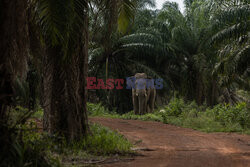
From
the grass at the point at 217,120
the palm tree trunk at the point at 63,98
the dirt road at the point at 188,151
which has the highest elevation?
the palm tree trunk at the point at 63,98

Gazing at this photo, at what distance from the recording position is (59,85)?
675cm

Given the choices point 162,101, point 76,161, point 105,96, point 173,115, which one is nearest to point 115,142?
point 76,161

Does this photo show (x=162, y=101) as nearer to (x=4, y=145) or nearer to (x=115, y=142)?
(x=115, y=142)

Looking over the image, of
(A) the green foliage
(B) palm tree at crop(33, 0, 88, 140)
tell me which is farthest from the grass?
(B) palm tree at crop(33, 0, 88, 140)

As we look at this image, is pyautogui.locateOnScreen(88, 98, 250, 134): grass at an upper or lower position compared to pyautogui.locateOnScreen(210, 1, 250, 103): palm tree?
lower

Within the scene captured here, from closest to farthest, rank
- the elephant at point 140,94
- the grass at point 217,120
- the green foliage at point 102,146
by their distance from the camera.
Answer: the green foliage at point 102,146 → the grass at point 217,120 → the elephant at point 140,94

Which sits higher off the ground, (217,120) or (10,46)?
(10,46)

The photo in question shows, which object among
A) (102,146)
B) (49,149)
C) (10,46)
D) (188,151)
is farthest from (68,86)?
(188,151)

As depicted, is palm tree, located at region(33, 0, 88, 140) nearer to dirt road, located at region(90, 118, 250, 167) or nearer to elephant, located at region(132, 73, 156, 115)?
dirt road, located at region(90, 118, 250, 167)

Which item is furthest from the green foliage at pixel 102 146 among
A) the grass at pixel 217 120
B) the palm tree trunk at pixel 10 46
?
the grass at pixel 217 120

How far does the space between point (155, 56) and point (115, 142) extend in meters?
17.7

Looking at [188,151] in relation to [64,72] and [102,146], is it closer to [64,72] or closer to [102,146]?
[102,146]

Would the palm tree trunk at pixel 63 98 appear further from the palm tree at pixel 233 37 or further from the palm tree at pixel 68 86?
the palm tree at pixel 233 37

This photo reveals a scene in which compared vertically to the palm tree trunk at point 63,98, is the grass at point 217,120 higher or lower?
lower
